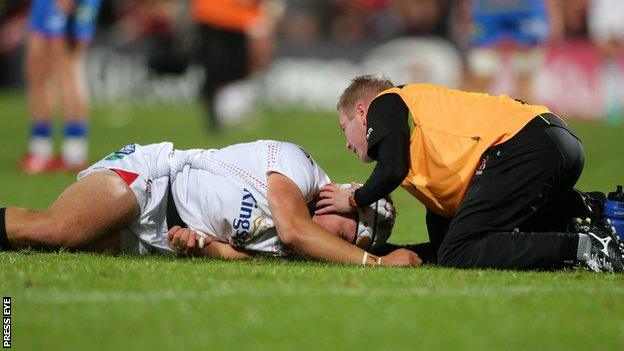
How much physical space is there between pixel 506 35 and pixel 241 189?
10.1 m

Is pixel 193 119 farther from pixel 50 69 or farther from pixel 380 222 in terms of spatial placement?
pixel 380 222

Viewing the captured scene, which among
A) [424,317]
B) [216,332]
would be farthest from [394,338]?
[216,332]

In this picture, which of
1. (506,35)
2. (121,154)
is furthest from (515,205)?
(506,35)

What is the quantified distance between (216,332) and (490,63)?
1230cm

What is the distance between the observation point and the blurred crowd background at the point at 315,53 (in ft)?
70.2

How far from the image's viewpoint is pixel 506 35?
15945 millimetres

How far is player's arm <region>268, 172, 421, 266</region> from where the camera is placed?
6164mm

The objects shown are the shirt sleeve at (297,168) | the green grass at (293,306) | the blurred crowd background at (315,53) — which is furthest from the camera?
the blurred crowd background at (315,53)

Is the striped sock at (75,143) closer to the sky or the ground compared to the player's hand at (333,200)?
closer to the ground

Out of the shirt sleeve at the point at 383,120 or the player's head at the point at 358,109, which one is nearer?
the shirt sleeve at the point at 383,120

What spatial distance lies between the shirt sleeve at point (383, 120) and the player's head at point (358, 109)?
183 mm

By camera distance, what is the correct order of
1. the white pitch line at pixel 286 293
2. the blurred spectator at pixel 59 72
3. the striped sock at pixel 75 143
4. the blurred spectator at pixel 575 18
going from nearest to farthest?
1. the white pitch line at pixel 286 293
2. the striped sock at pixel 75 143
3. the blurred spectator at pixel 59 72
4. the blurred spectator at pixel 575 18

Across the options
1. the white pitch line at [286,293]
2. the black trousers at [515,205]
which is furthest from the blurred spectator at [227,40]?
the white pitch line at [286,293]

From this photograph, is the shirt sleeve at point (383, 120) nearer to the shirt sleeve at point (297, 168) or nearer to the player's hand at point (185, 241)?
the shirt sleeve at point (297, 168)
